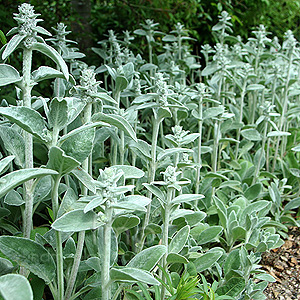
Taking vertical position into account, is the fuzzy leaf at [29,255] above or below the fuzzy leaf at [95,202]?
below

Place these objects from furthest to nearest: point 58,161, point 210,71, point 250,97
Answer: point 250,97 → point 210,71 → point 58,161

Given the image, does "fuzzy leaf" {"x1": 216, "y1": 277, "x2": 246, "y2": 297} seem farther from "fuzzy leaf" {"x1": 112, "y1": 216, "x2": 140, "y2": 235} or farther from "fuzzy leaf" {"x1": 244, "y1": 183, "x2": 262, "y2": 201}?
"fuzzy leaf" {"x1": 244, "y1": 183, "x2": 262, "y2": 201}

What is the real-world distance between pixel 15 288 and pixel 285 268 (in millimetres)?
1801

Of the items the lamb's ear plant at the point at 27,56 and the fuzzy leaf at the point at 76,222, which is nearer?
the fuzzy leaf at the point at 76,222

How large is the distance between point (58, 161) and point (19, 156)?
35 centimetres

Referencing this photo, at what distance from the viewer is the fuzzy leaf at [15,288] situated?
778 mm

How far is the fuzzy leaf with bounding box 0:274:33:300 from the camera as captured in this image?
2.55ft

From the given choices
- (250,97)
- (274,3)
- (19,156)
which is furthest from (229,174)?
(274,3)

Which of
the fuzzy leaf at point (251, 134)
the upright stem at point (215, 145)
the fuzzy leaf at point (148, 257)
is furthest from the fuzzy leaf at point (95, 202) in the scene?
the fuzzy leaf at point (251, 134)

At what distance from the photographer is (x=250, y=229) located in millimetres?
1958

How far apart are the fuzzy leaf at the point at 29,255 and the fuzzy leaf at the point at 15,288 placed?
36cm

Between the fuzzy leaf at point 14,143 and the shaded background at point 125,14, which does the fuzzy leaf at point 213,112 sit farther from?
the shaded background at point 125,14

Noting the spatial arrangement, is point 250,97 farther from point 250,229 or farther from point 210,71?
point 250,229

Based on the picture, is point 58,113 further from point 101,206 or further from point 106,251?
point 106,251
